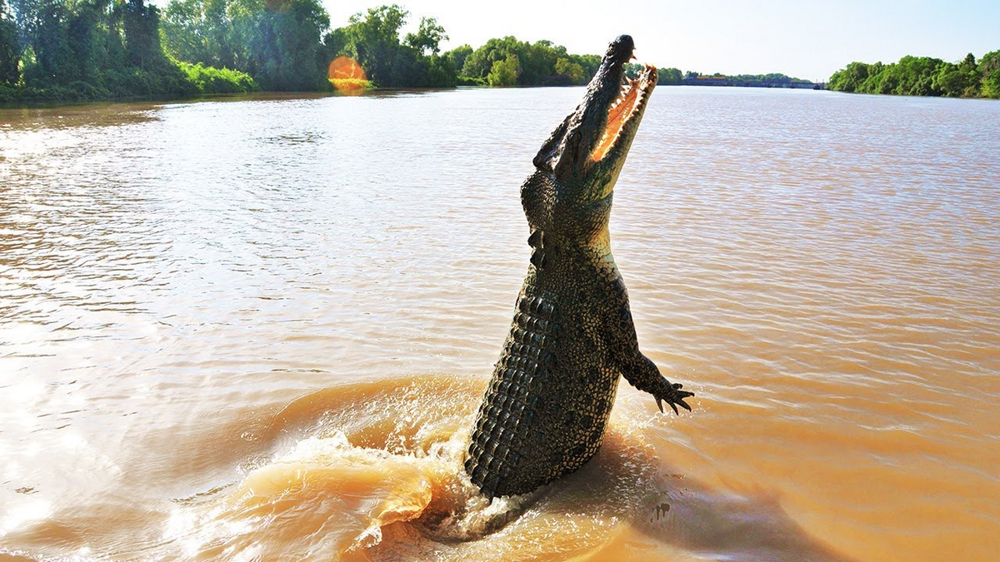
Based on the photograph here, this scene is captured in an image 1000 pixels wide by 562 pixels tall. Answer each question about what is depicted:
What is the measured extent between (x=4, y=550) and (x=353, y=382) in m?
1.99

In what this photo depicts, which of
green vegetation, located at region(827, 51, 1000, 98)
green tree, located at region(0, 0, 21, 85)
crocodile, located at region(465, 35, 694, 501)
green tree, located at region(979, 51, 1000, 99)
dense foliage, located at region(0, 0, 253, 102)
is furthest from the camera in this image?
green vegetation, located at region(827, 51, 1000, 98)

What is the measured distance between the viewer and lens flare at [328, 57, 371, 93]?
65062 mm

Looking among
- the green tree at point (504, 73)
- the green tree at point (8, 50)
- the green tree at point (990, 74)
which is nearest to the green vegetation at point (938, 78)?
the green tree at point (990, 74)

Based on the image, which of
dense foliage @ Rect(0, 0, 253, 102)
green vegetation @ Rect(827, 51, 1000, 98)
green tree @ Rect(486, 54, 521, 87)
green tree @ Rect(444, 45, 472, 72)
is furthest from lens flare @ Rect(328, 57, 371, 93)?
green vegetation @ Rect(827, 51, 1000, 98)

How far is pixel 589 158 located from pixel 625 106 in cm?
43

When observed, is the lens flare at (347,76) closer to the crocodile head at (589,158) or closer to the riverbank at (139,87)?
the riverbank at (139,87)

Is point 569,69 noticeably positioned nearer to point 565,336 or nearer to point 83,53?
point 83,53

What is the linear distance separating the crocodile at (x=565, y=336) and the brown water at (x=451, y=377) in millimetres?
246

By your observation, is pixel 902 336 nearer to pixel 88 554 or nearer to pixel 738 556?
pixel 738 556

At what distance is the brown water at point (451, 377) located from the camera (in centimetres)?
288

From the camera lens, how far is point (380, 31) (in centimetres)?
7638

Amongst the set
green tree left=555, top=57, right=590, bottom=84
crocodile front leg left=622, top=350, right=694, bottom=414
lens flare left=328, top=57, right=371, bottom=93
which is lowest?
crocodile front leg left=622, top=350, right=694, bottom=414

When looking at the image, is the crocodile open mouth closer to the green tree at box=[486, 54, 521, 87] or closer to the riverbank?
the riverbank

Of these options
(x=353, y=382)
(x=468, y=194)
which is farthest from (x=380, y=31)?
(x=353, y=382)
